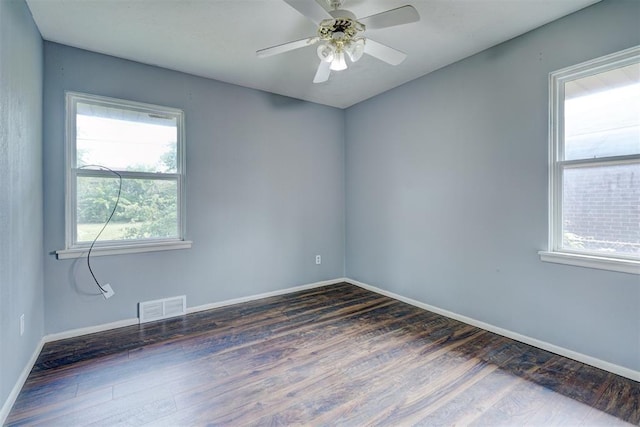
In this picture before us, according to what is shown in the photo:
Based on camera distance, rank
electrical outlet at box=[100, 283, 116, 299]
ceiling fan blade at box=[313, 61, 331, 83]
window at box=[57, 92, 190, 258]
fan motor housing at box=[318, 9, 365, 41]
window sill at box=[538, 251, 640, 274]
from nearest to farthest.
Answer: fan motor housing at box=[318, 9, 365, 41] < window sill at box=[538, 251, 640, 274] < ceiling fan blade at box=[313, 61, 331, 83] < window at box=[57, 92, 190, 258] < electrical outlet at box=[100, 283, 116, 299]

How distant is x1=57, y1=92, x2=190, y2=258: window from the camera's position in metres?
2.69

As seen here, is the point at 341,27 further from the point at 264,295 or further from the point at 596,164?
the point at 264,295

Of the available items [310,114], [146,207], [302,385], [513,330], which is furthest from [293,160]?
[513,330]

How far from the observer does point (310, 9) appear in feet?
5.76

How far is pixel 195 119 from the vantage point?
3.25 m

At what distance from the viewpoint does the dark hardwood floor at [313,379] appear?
1.67m

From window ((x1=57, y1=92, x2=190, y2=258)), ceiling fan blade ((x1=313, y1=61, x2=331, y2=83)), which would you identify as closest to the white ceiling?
ceiling fan blade ((x1=313, y1=61, x2=331, y2=83))

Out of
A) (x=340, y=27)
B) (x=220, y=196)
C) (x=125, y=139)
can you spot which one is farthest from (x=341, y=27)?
(x=125, y=139)

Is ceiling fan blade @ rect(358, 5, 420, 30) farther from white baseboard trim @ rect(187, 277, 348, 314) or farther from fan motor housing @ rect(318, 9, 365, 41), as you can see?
white baseboard trim @ rect(187, 277, 348, 314)

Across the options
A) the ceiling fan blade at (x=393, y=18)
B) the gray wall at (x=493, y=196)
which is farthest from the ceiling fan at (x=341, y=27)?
the gray wall at (x=493, y=196)

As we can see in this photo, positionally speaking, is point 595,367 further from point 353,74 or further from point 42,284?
point 42,284

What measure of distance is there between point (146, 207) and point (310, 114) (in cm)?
239

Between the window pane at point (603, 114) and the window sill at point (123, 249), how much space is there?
3.65 m

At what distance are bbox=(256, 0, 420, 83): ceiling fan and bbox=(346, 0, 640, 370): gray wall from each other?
1082 mm
